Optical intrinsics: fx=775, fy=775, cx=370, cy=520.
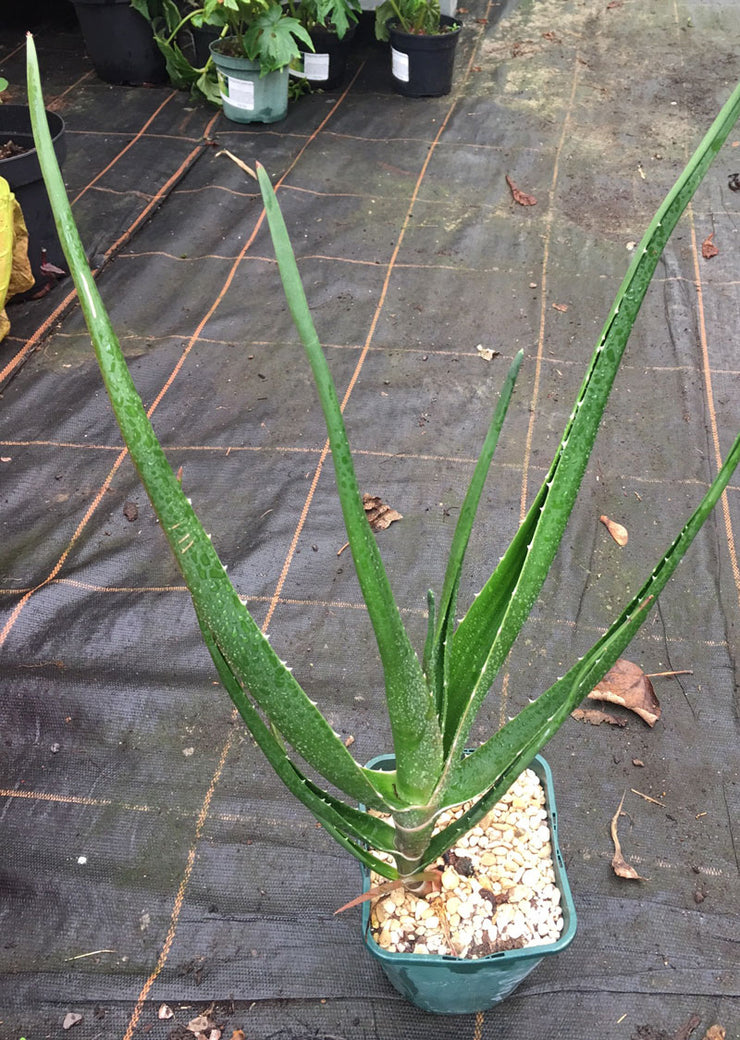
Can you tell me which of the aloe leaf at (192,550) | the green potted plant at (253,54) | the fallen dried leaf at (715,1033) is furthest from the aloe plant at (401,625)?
the green potted plant at (253,54)

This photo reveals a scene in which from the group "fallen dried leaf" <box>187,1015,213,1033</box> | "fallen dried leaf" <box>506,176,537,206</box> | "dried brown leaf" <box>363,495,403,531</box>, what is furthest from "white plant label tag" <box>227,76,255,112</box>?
"fallen dried leaf" <box>187,1015,213,1033</box>

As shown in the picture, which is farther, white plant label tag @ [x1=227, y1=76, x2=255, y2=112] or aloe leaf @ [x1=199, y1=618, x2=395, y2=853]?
white plant label tag @ [x1=227, y1=76, x2=255, y2=112]

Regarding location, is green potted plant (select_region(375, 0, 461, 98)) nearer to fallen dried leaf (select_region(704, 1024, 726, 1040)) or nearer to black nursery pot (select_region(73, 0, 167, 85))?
black nursery pot (select_region(73, 0, 167, 85))

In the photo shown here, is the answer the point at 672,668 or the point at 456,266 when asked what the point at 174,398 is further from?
the point at 672,668

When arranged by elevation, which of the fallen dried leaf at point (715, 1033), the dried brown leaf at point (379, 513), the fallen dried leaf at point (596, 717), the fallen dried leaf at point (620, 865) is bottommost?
the fallen dried leaf at point (715, 1033)

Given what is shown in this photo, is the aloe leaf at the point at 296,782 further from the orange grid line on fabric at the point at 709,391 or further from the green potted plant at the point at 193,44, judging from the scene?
the green potted plant at the point at 193,44

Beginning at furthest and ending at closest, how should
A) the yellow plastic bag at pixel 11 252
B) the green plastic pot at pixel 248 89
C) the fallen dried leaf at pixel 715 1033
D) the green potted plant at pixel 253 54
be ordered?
the green plastic pot at pixel 248 89
the green potted plant at pixel 253 54
the yellow plastic bag at pixel 11 252
the fallen dried leaf at pixel 715 1033

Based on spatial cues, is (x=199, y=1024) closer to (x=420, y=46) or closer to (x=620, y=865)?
(x=620, y=865)

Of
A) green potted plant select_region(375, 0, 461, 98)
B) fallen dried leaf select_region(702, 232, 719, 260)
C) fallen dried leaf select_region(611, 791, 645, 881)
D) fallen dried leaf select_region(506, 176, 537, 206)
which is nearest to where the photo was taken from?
fallen dried leaf select_region(611, 791, 645, 881)
